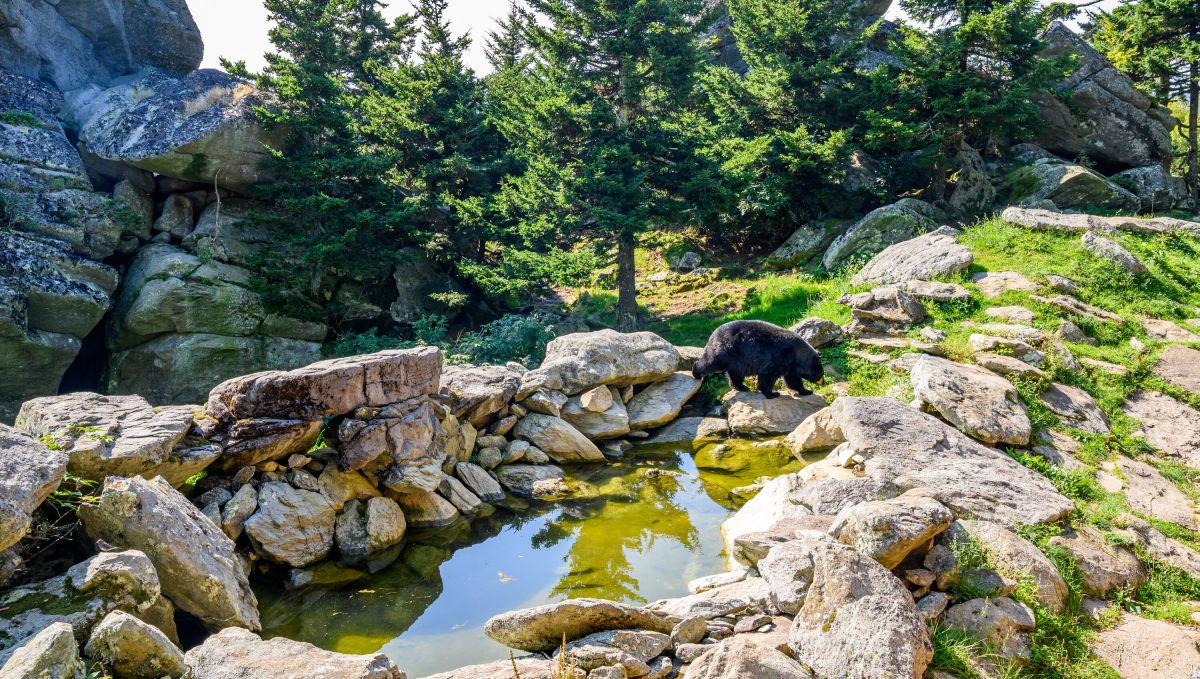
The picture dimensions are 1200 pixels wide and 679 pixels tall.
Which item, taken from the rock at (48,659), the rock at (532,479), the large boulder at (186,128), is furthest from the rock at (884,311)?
the large boulder at (186,128)

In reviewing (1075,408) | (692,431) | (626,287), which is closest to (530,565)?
(692,431)

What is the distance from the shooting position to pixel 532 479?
8578mm

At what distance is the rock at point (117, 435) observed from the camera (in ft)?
17.3

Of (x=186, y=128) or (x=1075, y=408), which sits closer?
(x=1075, y=408)

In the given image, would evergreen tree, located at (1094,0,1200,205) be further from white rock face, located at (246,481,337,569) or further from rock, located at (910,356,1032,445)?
white rock face, located at (246,481,337,569)

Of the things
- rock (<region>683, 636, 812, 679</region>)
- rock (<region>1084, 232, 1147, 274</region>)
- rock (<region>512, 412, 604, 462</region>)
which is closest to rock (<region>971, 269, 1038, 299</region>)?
rock (<region>1084, 232, 1147, 274</region>)

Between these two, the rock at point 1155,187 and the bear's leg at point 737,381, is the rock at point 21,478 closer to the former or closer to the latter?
the bear's leg at point 737,381

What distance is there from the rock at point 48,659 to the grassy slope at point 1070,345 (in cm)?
542

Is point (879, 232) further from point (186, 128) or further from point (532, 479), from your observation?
point (186, 128)

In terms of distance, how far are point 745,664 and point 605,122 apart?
1288 cm

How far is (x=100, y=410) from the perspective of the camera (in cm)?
598

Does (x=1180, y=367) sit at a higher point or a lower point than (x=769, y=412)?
higher

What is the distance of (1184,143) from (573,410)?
866 inches

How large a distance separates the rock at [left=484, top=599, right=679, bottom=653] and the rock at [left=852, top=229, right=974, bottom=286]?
33.6 ft
